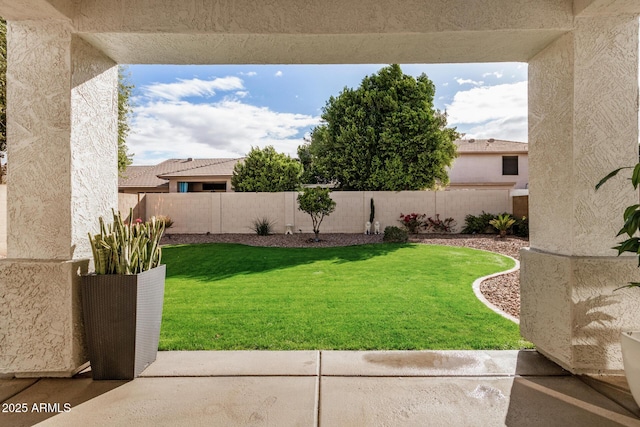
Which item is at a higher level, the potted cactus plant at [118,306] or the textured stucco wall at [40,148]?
the textured stucco wall at [40,148]

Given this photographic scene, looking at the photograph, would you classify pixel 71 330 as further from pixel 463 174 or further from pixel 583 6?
pixel 463 174

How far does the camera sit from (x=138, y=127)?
11758 millimetres

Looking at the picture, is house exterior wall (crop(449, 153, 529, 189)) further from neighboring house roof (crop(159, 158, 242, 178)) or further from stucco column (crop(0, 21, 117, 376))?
stucco column (crop(0, 21, 117, 376))

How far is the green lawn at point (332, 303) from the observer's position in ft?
11.7

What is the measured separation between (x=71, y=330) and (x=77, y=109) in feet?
5.98

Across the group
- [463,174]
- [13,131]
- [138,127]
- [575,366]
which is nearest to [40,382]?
[13,131]

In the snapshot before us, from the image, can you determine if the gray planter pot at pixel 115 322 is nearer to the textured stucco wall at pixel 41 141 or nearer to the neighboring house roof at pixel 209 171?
the textured stucco wall at pixel 41 141

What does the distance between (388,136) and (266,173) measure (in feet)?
18.8

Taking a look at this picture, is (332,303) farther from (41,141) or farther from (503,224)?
(503,224)

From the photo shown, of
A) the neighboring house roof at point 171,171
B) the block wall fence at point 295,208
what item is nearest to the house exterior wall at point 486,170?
the block wall fence at point 295,208

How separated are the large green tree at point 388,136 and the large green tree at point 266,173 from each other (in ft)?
6.78

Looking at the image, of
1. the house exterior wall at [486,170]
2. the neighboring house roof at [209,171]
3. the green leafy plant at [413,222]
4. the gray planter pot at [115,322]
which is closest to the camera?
the gray planter pot at [115,322]

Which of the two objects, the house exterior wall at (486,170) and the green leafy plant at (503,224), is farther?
the house exterior wall at (486,170)

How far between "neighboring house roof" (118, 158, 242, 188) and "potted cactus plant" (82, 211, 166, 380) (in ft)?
61.5
